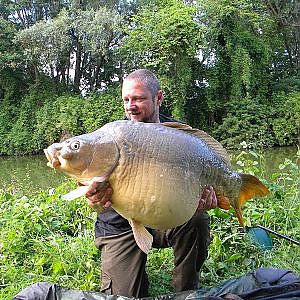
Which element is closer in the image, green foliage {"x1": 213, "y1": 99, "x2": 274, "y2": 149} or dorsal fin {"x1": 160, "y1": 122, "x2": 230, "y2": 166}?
dorsal fin {"x1": 160, "y1": 122, "x2": 230, "y2": 166}

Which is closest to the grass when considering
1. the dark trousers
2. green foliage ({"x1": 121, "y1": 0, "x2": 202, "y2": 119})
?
the dark trousers

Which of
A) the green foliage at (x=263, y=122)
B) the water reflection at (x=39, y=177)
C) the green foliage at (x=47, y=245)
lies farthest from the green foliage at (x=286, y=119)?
the green foliage at (x=47, y=245)

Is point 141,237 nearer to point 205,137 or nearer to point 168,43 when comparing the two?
point 205,137

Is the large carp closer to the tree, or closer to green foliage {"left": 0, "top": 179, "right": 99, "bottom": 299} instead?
green foliage {"left": 0, "top": 179, "right": 99, "bottom": 299}

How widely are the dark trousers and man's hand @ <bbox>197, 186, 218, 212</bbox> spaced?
295 mm

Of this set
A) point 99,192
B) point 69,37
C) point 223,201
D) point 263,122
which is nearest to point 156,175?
point 99,192

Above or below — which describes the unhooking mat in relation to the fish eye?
below

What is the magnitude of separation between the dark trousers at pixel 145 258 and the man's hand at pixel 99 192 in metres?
0.70

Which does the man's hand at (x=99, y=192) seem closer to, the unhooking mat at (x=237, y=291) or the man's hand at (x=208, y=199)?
the man's hand at (x=208, y=199)

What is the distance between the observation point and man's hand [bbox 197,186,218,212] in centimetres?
183

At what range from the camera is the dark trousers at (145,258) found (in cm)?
221

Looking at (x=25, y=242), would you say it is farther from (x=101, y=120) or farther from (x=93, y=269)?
(x=101, y=120)

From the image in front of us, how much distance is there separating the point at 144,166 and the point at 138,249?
805 mm

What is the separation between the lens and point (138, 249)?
2240 mm
